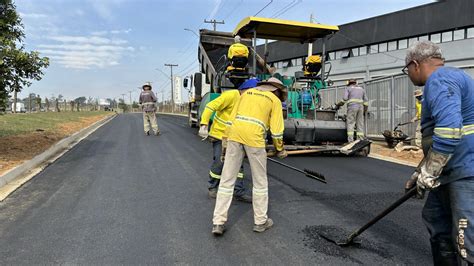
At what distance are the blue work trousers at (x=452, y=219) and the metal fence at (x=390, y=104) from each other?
997 cm

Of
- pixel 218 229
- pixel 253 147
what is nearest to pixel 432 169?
pixel 253 147

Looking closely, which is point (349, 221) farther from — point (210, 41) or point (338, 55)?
point (338, 55)

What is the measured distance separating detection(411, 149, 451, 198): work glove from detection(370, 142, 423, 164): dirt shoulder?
7.08 metres

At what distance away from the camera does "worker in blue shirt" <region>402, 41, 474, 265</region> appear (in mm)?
2514

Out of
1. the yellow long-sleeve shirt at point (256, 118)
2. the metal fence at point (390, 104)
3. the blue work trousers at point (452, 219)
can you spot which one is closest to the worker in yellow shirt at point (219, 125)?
the yellow long-sleeve shirt at point (256, 118)

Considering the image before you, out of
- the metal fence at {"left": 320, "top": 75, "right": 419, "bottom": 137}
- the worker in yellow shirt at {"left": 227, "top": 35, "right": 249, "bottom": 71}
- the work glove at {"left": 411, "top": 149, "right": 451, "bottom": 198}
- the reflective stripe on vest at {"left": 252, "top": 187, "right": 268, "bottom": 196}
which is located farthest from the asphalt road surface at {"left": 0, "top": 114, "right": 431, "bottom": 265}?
the metal fence at {"left": 320, "top": 75, "right": 419, "bottom": 137}

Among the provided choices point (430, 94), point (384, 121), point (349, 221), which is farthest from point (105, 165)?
point (384, 121)

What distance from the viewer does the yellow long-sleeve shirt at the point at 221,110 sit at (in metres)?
5.17

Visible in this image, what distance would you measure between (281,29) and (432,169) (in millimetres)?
8416

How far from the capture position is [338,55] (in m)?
37.3

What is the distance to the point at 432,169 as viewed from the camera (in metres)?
2.58

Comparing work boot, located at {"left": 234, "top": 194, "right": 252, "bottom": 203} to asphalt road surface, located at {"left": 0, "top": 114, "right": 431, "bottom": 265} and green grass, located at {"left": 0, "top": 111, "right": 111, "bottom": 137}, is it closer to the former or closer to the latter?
asphalt road surface, located at {"left": 0, "top": 114, "right": 431, "bottom": 265}

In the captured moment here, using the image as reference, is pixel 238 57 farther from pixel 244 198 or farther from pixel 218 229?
pixel 218 229

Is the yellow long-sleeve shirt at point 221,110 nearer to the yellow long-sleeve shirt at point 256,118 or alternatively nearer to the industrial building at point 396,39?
the yellow long-sleeve shirt at point 256,118
